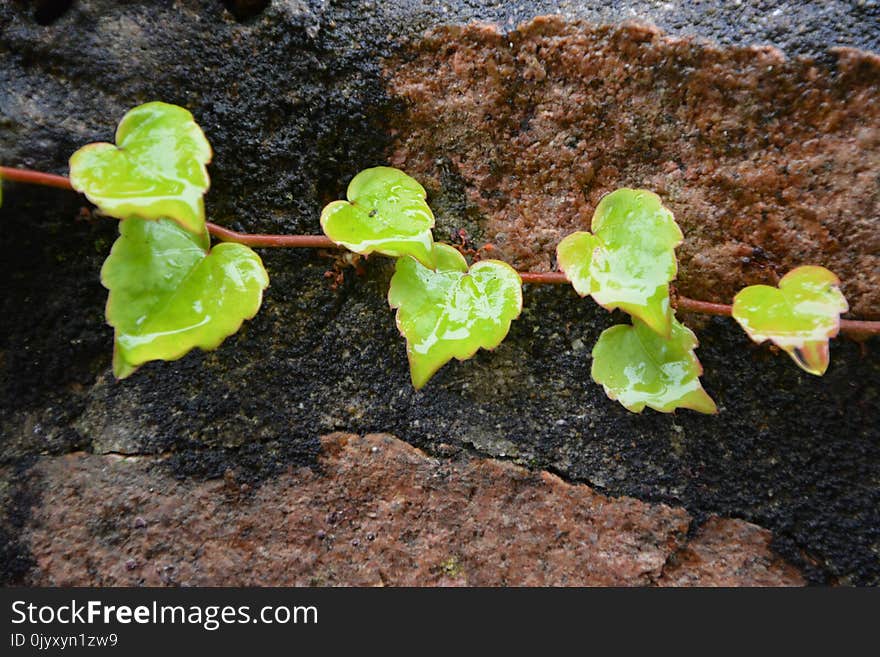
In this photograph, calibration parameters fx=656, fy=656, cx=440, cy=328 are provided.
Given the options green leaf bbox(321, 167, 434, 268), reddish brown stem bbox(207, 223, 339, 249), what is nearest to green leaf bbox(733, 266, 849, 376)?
green leaf bbox(321, 167, 434, 268)

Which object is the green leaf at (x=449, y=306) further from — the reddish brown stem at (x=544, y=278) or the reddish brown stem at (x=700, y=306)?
the reddish brown stem at (x=700, y=306)

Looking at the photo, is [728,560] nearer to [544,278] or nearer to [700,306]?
[700,306]

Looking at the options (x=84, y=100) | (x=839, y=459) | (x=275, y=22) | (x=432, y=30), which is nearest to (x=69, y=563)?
(x=84, y=100)

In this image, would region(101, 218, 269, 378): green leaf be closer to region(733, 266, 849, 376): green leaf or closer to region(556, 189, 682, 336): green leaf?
region(556, 189, 682, 336): green leaf

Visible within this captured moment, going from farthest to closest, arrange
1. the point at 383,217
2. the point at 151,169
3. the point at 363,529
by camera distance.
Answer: the point at 363,529 → the point at 383,217 → the point at 151,169

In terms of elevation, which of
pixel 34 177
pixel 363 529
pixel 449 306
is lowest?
pixel 363 529

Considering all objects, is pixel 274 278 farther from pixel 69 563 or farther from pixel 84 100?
pixel 69 563

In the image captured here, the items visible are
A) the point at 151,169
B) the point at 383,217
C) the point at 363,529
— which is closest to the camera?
the point at 151,169

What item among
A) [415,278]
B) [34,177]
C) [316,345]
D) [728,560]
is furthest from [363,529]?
[34,177]
